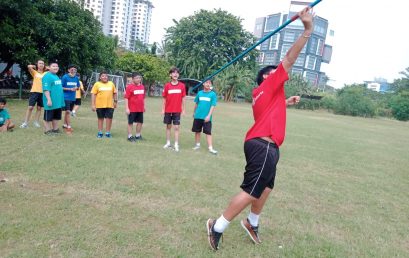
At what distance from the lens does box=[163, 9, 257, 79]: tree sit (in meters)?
42.2

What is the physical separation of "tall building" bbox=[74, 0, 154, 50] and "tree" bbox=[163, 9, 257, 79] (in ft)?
110

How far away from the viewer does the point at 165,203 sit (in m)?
4.34

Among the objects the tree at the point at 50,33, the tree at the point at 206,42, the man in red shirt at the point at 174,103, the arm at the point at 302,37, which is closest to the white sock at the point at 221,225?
the arm at the point at 302,37

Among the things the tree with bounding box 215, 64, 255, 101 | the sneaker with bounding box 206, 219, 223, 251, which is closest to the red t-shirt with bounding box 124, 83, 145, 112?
the sneaker with bounding box 206, 219, 223, 251

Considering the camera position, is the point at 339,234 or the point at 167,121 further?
the point at 167,121

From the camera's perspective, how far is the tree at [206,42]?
42188 millimetres

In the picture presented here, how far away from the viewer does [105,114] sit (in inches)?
324

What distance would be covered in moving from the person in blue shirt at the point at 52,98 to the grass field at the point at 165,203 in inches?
17.6

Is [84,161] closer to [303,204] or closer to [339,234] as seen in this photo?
[303,204]

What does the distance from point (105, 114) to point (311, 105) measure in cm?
4004

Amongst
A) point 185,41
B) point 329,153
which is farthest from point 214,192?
point 185,41

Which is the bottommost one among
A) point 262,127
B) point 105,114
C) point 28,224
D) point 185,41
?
point 28,224

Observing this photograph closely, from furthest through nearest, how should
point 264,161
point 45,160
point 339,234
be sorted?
point 45,160 → point 339,234 → point 264,161

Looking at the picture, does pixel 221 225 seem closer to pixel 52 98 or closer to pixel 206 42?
pixel 52 98
